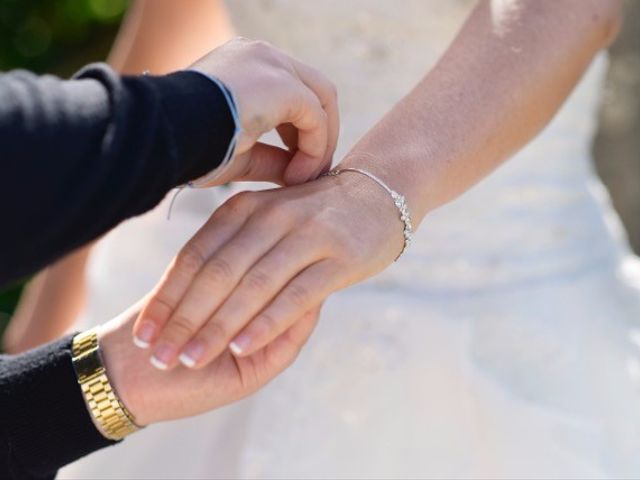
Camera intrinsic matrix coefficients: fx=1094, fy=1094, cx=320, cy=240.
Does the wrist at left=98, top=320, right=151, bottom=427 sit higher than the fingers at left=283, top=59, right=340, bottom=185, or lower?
lower

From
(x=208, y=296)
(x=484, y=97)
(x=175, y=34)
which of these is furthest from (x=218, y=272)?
(x=175, y=34)

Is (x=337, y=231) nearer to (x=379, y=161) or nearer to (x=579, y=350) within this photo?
(x=379, y=161)

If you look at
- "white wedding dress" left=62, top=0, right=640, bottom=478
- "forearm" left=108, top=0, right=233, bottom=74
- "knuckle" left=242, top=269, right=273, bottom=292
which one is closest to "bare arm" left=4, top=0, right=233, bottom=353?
"forearm" left=108, top=0, right=233, bottom=74

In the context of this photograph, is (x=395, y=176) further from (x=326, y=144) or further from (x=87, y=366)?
(x=87, y=366)

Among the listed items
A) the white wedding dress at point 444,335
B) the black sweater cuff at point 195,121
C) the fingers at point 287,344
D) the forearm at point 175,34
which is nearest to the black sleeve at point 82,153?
Result: the black sweater cuff at point 195,121

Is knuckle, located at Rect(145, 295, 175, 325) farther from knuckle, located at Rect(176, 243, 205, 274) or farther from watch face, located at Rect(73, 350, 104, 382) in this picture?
watch face, located at Rect(73, 350, 104, 382)

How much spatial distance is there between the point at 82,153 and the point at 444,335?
2.11ft

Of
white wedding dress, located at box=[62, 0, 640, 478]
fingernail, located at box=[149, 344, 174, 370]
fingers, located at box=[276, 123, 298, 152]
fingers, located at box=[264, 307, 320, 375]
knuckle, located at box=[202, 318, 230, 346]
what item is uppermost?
fingers, located at box=[276, 123, 298, 152]

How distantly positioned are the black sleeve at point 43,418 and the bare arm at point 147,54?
57 centimetres

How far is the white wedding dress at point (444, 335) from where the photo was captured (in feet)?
3.96

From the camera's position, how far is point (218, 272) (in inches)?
35.2

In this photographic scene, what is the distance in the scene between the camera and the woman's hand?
0.90 m

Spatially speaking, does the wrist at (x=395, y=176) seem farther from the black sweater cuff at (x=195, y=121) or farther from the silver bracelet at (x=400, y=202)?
the black sweater cuff at (x=195, y=121)

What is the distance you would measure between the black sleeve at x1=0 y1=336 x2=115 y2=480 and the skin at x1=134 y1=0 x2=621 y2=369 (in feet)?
0.51
